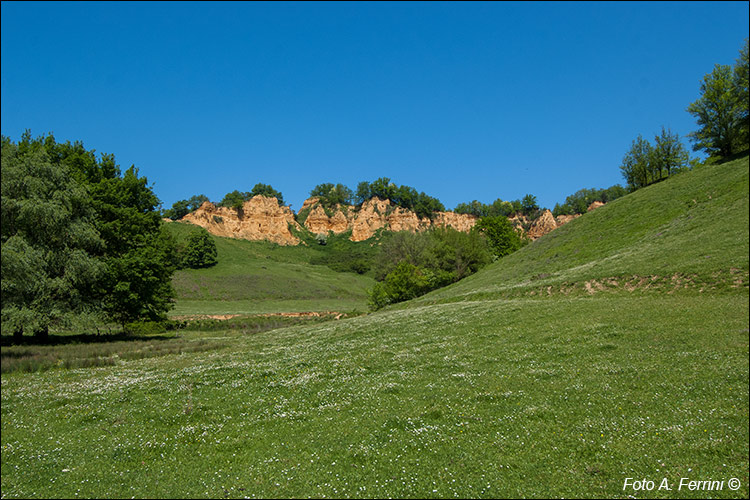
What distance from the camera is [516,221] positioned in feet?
595

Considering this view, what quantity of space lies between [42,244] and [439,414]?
42.9 ft

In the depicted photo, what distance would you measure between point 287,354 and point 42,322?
13309 mm

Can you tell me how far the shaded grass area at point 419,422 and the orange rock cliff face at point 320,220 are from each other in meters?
136

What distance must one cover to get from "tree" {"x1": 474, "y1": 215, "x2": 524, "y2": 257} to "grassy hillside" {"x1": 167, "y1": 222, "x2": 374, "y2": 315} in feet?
122

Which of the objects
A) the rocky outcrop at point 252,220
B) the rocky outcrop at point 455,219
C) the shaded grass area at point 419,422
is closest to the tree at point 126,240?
the shaded grass area at point 419,422

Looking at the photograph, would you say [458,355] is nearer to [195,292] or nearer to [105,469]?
[105,469]

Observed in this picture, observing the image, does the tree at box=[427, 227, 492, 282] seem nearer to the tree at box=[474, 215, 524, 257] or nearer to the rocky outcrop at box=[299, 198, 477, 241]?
the tree at box=[474, 215, 524, 257]

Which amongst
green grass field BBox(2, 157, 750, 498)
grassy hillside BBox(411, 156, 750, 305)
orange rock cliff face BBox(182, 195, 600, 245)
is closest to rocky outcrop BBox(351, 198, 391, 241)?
orange rock cliff face BBox(182, 195, 600, 245)

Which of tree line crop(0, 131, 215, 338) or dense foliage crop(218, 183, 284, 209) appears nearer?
tree line crop(0, 131, 215, 338)

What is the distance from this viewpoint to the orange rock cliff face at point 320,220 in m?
160

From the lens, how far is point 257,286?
323 ft

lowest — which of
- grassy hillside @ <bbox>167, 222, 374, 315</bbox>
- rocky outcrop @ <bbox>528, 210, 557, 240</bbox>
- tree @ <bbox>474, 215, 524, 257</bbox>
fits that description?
grassy hillside @ <bbox>167, 222, 374, 315</bbox>

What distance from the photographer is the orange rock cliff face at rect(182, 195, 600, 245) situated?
160 metres

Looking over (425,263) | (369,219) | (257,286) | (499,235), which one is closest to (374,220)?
(369,219)
